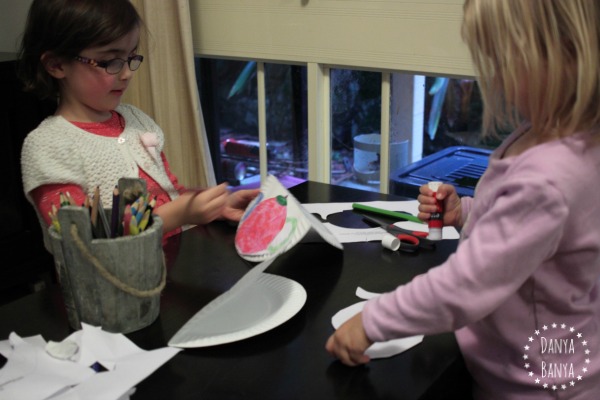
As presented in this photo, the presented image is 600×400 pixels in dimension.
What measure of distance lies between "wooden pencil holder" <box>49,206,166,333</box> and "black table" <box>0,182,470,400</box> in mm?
32

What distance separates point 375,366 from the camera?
0.81 m

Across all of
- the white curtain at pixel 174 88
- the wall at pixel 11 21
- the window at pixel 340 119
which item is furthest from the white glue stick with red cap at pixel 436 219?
the wall at pixel 11 21

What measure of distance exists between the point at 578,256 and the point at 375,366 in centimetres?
28

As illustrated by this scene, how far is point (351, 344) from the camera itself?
0.79 metres

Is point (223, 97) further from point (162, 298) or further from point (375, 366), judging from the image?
point (375, 366)

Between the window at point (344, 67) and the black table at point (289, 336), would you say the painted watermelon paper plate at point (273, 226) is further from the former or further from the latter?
the window at point (344, 67)

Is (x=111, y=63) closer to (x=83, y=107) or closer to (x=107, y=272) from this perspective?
(x=83, y=107)

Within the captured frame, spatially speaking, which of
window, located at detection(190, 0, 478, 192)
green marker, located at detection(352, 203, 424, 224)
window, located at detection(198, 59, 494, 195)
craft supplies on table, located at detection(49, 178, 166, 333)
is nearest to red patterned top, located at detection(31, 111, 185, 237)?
craft supplies on table, located at detection(49, 178, 166, 333)

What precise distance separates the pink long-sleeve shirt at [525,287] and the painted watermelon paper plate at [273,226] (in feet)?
0.75

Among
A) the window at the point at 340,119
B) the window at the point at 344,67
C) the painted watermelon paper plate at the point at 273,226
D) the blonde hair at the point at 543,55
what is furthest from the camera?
the window at the point at 340,119

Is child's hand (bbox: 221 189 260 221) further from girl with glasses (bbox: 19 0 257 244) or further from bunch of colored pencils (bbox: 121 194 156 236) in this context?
bunch of colored pencils (bbox: 121 194 156 236)

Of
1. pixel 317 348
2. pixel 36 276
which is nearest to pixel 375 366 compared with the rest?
pixel 317 348

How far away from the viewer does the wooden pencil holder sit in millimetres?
840

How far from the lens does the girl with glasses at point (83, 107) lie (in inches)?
48.4
